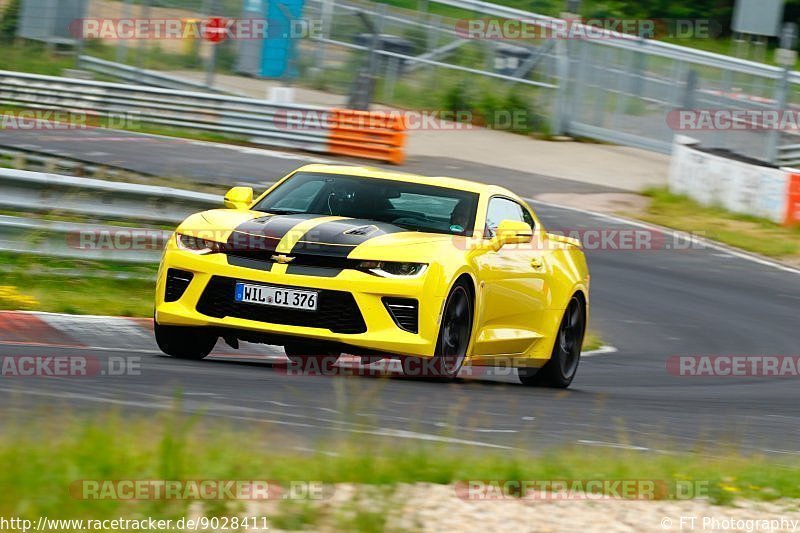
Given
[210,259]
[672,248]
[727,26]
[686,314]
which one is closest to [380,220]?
[210,259]

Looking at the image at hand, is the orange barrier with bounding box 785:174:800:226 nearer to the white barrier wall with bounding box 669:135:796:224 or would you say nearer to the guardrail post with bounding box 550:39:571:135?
the white barrier wall with bounding box 669:135:796:224

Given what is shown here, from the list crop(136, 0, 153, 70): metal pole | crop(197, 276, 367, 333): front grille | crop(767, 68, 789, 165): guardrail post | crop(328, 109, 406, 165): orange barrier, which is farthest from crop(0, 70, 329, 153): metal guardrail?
crop(197, 276, 367, 333): front grille

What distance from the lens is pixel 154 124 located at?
90.1 ft

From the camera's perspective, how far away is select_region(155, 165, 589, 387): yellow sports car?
28.5 ft

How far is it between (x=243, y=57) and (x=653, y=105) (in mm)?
8500

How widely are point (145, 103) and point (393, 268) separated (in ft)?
63.5

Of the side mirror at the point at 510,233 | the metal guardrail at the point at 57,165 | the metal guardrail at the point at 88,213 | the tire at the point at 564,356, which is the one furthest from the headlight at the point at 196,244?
the metal guardrail at the point at 57,165

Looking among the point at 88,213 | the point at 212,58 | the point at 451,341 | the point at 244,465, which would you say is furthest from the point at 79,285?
the point at 212,58

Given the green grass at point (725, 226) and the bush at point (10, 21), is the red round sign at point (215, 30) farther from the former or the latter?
the green grass at point (725, 226)

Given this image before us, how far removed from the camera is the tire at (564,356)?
11.0 meters

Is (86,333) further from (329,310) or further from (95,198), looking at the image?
(95,198)

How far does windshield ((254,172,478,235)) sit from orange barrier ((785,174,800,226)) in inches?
545

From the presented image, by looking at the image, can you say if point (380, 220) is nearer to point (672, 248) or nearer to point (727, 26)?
point (672, 248)

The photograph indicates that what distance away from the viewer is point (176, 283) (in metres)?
9.00
